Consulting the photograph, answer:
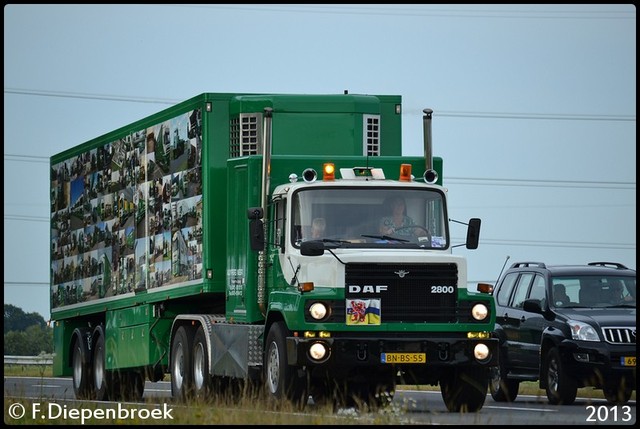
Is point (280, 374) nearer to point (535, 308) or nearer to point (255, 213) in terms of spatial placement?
point (255, 213)

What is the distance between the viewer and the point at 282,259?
22.3 metres

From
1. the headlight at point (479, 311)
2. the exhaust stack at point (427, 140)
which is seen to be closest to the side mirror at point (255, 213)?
the exhaust stack at point (427, 140)

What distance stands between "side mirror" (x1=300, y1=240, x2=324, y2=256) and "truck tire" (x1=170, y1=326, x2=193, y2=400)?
3.57 metres

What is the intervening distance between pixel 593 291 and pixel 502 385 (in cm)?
193

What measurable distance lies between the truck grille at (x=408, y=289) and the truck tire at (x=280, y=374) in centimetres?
107

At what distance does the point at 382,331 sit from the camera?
69.0ft

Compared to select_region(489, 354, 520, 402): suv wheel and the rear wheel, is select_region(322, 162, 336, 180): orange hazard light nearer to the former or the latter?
select_region(489, 354, 520, 402): suv wheel

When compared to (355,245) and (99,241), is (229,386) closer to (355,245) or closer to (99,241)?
(355,245)

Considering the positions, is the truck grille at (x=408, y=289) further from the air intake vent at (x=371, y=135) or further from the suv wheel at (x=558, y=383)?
the air intake vent at (x=371, y=135)

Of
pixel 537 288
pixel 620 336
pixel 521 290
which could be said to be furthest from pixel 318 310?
pixel 521 290

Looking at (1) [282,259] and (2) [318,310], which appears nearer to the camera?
(2) [318,310]

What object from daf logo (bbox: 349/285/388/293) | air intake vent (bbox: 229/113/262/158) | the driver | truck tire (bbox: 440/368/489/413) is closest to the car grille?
truck tire (bbox: 440/368/489/413)

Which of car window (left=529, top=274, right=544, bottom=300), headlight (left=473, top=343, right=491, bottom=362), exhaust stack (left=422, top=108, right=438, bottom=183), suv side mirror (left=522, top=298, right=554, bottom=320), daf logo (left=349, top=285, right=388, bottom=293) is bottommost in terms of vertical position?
headlight (left=473, top=343, right=491, bottom=362)

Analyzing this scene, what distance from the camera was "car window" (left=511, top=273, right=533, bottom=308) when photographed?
85.4 ft
